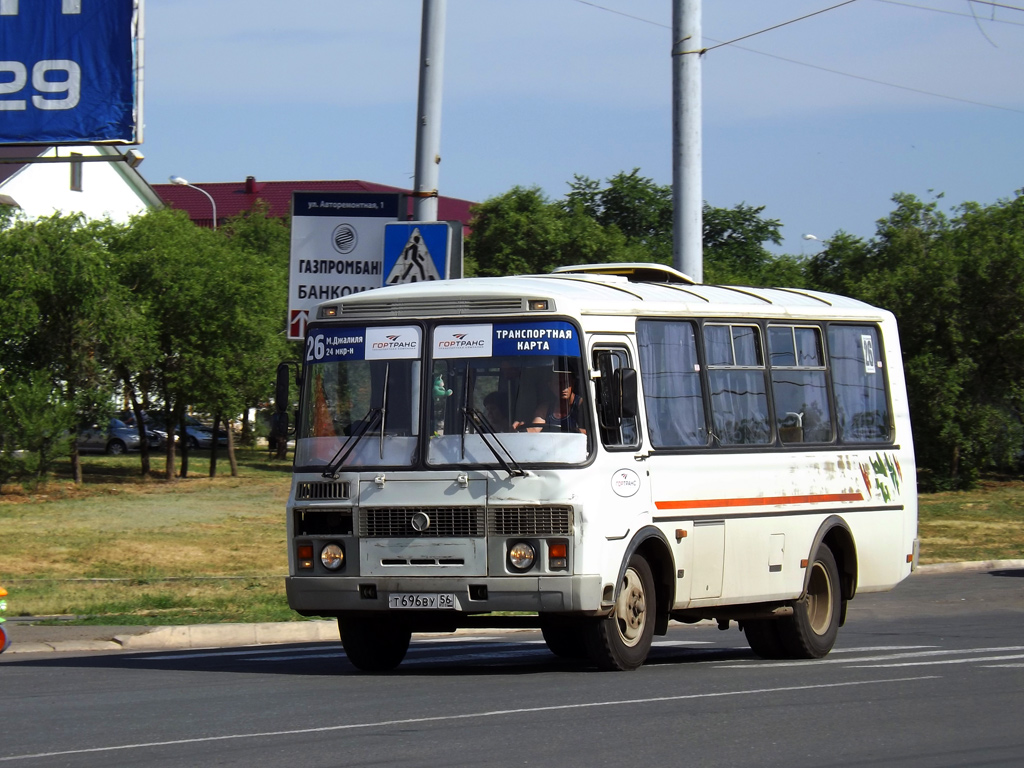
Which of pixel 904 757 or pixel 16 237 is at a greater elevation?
pixel 16 237

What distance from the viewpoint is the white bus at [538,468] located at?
10.4 metres

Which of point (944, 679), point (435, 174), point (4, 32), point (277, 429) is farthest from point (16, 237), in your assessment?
point (944, 679)

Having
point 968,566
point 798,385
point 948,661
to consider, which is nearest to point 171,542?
point 968,566

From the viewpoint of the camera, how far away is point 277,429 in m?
11.3

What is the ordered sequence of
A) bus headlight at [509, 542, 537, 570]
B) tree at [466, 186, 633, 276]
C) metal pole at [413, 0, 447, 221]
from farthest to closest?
tree at [466, 186, 633, 276]
metal pole at [413, 0, 447, 221]
bus headlight at [509, 542, 537, 570]

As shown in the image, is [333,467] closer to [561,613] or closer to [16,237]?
[561,613]

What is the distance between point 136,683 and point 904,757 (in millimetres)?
5673

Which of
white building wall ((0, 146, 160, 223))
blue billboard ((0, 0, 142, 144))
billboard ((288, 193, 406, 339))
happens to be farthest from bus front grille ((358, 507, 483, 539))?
white building wall ((0, 146, 160, 223))

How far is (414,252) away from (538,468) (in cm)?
406

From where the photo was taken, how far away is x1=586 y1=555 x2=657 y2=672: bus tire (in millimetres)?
10609

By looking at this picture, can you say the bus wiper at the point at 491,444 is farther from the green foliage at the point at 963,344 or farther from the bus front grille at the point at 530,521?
the green foliage at the point at 963,344

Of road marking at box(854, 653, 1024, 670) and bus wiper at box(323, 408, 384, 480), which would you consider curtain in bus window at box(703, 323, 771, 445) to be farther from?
bus wiper at box(323, 408, 384, 480)

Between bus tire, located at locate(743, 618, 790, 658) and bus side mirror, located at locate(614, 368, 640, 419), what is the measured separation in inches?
126

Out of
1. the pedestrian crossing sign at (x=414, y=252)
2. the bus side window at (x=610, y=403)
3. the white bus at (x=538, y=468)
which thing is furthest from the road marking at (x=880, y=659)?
the pedestrian crossing sign at (x=414, y=252)
